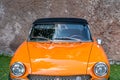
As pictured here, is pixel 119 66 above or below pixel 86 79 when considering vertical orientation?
below

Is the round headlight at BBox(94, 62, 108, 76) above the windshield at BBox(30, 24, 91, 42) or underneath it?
underneath

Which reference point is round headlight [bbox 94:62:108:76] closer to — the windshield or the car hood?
the car hood

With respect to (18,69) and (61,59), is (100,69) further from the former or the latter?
(18,69)

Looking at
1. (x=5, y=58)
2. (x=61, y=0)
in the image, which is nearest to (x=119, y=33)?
(x=61, y=0)

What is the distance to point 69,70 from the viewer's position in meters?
6.09

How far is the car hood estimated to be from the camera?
6.10 m

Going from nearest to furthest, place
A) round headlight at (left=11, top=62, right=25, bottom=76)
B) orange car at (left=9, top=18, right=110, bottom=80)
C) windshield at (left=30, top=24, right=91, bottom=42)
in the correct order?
orange car at (left=9, top=18, right=110, bottom=80)
round headlight at (left=11, top=62, right=25, bottom=76)
windshield at (left=30, top=24, right=91, bottom=42)

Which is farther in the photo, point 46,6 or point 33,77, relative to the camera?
point 46,6

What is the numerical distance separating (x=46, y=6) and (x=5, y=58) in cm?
246

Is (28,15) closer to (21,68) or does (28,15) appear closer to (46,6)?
(46,6)

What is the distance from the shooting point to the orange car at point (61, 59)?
6.08 meters

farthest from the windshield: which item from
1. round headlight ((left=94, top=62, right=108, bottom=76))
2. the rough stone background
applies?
the rough stone background

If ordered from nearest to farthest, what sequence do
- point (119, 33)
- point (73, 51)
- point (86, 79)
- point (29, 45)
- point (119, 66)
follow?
point (86, 79)
point (73, 51)
point (29, 45)
point (119, 66)
point (119, 33)

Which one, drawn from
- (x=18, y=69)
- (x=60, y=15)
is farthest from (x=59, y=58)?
(x=60, y=15)
